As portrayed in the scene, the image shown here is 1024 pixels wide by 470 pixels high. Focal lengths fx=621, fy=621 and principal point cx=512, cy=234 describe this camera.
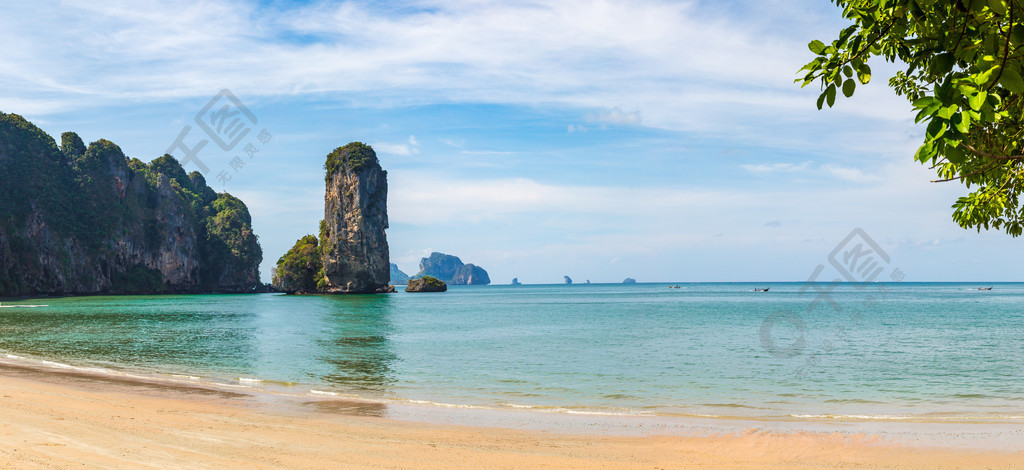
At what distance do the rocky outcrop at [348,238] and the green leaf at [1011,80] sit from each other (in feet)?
467

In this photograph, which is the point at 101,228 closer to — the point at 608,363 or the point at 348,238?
the point at 348,238

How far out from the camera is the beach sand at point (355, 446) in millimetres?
10789

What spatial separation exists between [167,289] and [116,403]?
569ft

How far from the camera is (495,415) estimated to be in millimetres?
17234

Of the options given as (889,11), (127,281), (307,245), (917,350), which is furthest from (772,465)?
(127,281)

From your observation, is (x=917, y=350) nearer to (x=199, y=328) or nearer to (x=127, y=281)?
(x=199, y=328)

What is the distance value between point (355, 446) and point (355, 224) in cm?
13322

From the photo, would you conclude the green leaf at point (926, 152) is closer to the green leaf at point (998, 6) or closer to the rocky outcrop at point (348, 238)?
the green leaf at point (998, 6)

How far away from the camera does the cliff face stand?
5153 inches

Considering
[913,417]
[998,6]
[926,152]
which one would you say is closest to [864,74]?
[998,6]

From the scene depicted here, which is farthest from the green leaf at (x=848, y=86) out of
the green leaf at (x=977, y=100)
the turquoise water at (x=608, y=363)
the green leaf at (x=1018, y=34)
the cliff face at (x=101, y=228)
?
the cliff face at (x=101, y=228)

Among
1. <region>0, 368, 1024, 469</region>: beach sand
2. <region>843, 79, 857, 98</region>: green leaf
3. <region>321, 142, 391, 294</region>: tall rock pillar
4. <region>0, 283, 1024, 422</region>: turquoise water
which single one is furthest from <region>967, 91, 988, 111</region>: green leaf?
<region>321, 142, 391, 294</region>: tall rock pillar

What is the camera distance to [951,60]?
11.7 ft

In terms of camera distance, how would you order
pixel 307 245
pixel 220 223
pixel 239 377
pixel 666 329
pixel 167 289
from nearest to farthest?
pixel 239 377, pixel 666 329, pixel 307 245, pixel 167 289, pixel 220 223
